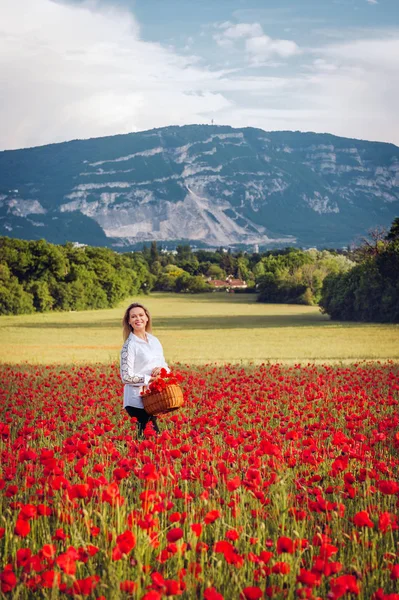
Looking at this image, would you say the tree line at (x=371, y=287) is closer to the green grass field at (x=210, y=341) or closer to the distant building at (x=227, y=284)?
the green grass field at (x=210, y=341)

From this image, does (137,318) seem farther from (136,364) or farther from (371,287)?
(371,287)

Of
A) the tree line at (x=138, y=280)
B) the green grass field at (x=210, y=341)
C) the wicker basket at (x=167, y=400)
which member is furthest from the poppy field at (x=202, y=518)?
the tree line at (x=138, y=280)

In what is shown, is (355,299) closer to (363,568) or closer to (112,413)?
(112,413)

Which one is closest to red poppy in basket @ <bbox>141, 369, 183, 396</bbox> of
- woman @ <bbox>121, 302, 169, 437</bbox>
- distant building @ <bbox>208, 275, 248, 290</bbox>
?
woman @ <bbox>121, 302, 169, 437</bbox>

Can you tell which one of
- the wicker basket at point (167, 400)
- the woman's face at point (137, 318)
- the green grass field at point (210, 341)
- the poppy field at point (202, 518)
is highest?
the woman's face at point (137, 318)

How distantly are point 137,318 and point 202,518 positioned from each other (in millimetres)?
4026

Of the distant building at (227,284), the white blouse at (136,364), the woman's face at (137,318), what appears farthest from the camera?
the distant building at (227,284)

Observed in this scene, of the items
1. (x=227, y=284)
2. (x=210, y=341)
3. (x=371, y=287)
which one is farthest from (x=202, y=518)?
(x=227, y=284)

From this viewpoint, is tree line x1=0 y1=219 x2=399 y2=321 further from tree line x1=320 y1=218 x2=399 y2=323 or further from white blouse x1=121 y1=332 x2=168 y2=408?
white blouse x1=121 y1=332 x2=168 y2=408

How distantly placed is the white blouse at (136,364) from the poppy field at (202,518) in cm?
73

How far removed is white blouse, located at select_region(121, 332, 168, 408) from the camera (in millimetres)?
10148

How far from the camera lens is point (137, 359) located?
1031cm

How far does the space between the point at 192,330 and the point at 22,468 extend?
50899 mm

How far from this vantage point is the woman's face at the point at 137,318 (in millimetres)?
10250
